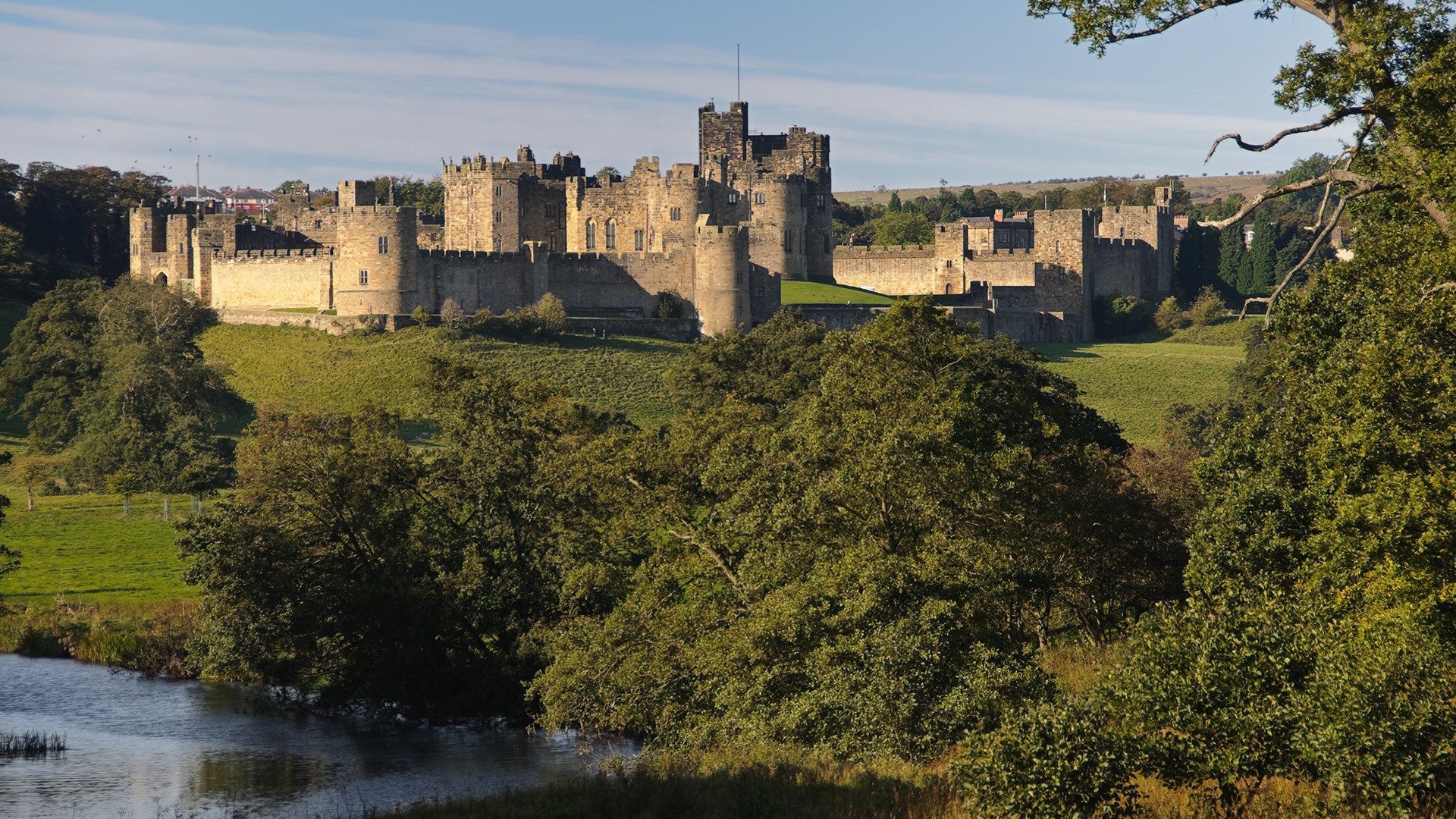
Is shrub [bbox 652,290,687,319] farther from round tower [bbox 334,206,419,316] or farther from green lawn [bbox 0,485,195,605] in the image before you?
green lawn [bbox 0,485,195,605]

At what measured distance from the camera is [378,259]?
196ft

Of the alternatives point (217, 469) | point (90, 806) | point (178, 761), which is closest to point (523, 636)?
point (178, 761)

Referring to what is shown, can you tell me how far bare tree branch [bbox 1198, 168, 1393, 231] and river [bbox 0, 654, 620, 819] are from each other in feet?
41.4

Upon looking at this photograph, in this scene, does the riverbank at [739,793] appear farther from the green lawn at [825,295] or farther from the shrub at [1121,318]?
the shrub at [1121,318]

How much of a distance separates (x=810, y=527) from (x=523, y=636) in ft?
22.0

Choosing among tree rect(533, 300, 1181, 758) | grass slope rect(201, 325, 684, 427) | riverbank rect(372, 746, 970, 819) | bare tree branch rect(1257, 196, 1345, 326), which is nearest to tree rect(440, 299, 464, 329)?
grass slope rect(201, 325, 684, 427)

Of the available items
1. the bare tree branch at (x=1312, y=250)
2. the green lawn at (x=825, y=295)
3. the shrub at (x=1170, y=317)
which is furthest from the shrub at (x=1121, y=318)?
the bare tree branch at (x=1312, y=250)

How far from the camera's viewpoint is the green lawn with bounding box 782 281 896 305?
230 ft

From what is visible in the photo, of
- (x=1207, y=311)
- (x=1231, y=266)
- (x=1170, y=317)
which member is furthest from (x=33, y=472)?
(x=1231, y=266)

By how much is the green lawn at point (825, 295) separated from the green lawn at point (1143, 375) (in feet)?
23.9

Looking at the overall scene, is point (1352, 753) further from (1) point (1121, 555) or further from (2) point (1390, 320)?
(1) point (1121, 555)

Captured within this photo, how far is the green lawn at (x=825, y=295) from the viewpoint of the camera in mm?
70250

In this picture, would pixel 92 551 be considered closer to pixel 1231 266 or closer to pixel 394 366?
pixel 394 366

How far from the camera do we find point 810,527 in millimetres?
22875
